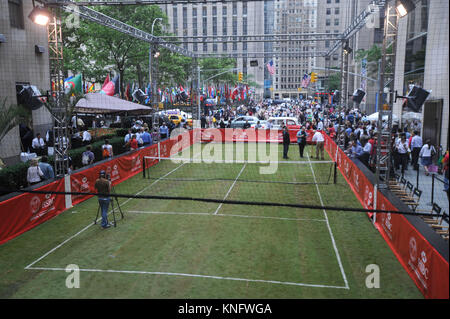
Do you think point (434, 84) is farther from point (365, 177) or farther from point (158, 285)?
point (158, 285)

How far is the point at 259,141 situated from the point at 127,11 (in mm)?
19937

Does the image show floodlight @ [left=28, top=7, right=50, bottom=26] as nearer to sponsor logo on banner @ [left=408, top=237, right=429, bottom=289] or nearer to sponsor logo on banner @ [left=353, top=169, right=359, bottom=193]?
sponsor logo on banner @ [left=353, top=169, right=359, bottom=193]

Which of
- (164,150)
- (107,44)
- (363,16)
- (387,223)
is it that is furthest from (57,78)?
(107,44)

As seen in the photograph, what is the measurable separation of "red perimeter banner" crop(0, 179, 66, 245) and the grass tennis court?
31 centimetres

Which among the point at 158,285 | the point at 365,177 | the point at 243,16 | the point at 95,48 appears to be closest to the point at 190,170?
the point at 365,177

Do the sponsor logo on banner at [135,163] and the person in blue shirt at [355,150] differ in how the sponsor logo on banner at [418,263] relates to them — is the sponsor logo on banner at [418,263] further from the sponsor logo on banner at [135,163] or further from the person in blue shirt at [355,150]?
the sponsor logo on banner at [135,163]

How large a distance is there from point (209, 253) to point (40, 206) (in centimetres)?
643

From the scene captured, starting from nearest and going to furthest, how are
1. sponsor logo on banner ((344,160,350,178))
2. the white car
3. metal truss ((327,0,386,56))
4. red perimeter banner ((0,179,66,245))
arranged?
1. red perimeter banner ((0,179,66,245))
2. metal truss ((327,0,386,56))
3. sponsor logo on banner ((344,160,350,178))
4. the white car

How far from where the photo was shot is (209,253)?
Answer: 35.3ft

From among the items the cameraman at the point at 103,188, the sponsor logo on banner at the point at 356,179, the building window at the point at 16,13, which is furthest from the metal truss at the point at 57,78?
the sponsor logo on banner at the point at 356,179

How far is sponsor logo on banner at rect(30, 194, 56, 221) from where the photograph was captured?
12961mm

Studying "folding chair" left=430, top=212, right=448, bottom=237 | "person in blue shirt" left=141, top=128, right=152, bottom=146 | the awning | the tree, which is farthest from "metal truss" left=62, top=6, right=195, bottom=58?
"folding chair" left=430, top=212, right=448, bottom=237

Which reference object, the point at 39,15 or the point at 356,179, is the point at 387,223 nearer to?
the point at 356,179

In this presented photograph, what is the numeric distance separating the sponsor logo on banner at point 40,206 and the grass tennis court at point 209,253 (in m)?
0.44
